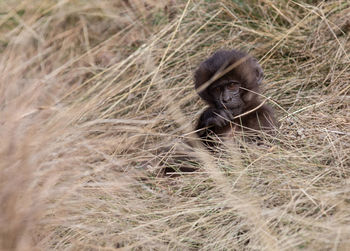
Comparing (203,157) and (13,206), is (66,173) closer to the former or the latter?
(13,206)

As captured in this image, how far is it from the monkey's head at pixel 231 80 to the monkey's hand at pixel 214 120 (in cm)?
8

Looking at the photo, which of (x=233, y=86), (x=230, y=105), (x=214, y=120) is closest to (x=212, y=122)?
(x=214, y=120)

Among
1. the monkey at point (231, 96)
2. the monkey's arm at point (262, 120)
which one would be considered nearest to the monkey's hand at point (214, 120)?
the monkey at point (231, 96)

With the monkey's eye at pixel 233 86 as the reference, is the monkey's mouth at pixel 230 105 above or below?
below

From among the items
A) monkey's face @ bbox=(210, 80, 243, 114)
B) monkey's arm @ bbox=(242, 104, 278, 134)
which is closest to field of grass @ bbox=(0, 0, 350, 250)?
monkey's arm @ bbox=(242, 104, 278, 134)

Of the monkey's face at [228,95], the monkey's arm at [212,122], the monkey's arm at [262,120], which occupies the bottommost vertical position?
the monkey's arm at [262,120]

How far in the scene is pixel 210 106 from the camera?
15.6ft

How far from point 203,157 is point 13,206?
164cm

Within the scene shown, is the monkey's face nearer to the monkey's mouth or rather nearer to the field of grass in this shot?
the monkey's mouth

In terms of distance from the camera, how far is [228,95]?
174 inches

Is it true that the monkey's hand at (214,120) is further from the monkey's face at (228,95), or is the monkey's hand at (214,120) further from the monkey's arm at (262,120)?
the monkey's arm at (262,120)

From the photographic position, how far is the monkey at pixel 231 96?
173 inches

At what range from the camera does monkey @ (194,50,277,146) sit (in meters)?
4.39

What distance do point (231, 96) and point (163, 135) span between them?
68 centimetres
